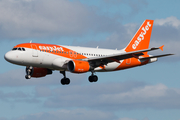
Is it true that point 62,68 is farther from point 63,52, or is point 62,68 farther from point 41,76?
point 41,76

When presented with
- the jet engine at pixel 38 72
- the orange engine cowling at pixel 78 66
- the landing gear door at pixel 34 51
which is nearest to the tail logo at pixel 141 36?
the orange engine cowling at pixel 78 66

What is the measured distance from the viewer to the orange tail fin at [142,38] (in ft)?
219

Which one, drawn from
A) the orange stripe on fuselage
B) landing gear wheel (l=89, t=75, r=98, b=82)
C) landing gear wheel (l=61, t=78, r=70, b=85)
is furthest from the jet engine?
landing gear wheel (l=89, t=75, r=98, b=82)

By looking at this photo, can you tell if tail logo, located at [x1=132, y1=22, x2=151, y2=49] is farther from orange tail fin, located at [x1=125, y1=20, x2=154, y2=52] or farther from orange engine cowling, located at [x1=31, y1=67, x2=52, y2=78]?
orange engine cowling, located at [x1=31, y1=67, x2=52, y2=78]

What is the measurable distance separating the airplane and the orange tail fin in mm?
2905

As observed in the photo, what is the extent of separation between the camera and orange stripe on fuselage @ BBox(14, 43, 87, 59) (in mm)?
55438

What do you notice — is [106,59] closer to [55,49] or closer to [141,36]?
[55,49]

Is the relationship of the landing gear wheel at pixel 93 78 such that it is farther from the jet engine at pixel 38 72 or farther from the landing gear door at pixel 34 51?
the landing gear door at pixel 34 51

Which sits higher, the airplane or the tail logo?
the tail logo

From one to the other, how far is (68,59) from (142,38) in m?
16.2

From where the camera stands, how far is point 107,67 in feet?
203

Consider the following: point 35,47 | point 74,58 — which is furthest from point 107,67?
point 35,47

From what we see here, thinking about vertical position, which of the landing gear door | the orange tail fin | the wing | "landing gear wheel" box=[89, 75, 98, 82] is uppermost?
the orange tail fin

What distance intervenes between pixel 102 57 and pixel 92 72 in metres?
5.63
